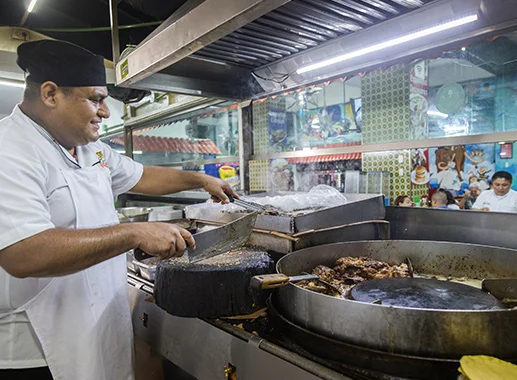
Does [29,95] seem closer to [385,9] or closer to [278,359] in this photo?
[278,359]

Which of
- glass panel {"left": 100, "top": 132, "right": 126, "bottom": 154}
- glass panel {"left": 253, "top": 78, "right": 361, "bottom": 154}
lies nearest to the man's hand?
glass panel {"left": 253, "top": 78, "right": 361, "bottom": 154}

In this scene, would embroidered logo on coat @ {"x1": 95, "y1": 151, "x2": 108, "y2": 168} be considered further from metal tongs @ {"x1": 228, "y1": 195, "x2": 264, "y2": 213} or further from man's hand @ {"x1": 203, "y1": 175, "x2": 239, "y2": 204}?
metal tongs @ {"x1": 228, "y1": 195, "x2": 264, "y2": 213}

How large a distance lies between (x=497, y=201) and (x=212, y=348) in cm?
169

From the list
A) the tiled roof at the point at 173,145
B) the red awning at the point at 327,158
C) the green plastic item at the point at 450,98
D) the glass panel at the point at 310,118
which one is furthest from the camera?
the tiled roof at the point at 173,145

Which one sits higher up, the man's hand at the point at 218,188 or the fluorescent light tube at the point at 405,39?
the fluorescent light tube at the point at 405,39

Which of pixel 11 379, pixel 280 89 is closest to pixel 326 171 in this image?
pixel 280 89

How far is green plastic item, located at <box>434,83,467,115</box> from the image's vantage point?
2047 millimetres

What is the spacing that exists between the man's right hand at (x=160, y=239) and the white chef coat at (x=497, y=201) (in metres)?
1.68

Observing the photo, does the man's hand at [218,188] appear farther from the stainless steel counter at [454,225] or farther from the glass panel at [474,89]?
the glass panel at [474,89]

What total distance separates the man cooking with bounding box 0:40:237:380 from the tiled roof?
2474 mm

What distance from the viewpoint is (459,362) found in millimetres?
868

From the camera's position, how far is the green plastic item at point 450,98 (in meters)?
2.05

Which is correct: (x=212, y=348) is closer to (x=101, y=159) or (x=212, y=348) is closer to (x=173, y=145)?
(x=101, y=159)

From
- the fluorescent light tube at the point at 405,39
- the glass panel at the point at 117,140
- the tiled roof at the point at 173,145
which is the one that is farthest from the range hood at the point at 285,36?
the glass panel at the point at 117,140
